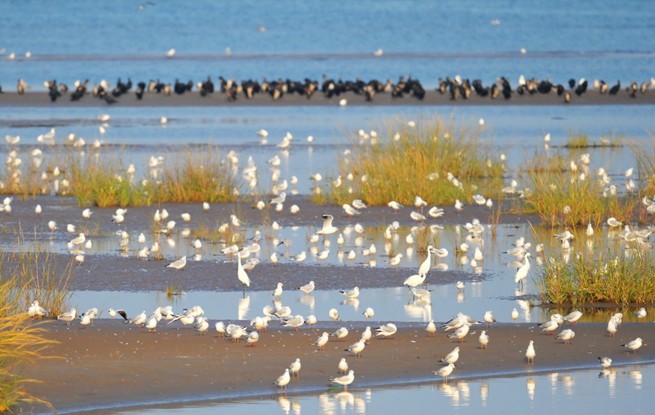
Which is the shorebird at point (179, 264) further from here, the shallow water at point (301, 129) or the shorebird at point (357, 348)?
the shallow water at point (301, 129)

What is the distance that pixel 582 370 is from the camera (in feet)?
38.0

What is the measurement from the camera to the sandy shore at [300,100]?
163ft

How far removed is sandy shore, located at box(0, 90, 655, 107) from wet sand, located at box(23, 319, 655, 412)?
119ft

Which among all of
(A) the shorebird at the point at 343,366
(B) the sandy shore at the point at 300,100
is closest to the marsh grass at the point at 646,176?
(A) the shorebird at the point at 343,366

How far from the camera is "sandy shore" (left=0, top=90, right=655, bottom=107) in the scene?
4959 cm

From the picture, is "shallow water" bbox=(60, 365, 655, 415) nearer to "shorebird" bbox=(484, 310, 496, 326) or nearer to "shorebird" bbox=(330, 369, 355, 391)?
"shorebird" bbox=(330, 369, 355, 391)

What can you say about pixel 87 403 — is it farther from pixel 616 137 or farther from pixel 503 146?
pixel 616 137

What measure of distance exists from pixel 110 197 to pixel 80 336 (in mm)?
10004

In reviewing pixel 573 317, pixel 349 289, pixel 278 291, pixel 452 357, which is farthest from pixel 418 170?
→ pixel 452 357

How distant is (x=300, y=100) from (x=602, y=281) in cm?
3785

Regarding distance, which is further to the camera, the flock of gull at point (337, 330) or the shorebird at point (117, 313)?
the shorebird at point (117, 313)

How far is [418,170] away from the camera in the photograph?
2303cm

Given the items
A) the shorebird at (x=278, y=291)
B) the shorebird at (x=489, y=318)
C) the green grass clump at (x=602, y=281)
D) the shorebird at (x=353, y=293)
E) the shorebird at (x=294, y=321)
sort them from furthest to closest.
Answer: the shorebird at (x=353, y=293) < the shorebird at (x=278, y=291) < the green grass clump at (x=602, y=281) < the shorebird at (x=489, y=318) < the shorebird at (x=294, y=321)

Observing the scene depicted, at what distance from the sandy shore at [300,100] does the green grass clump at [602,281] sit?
34566 millimetres
